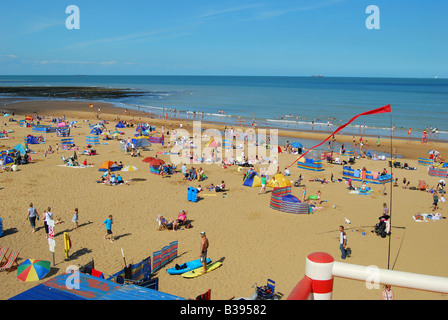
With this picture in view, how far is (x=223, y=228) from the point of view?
44.3ft

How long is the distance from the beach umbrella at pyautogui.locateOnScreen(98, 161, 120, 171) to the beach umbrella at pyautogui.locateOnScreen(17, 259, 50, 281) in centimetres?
1099

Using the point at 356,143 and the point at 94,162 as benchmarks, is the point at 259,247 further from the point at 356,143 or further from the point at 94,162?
the point at 356,143

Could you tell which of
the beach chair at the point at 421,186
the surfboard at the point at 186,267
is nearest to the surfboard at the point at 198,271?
the surfboard at the point at 186,267

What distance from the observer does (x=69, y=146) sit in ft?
88.3

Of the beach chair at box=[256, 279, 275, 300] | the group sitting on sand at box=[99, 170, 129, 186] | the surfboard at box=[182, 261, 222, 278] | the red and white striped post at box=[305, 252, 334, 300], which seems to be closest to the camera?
the red and white striped post at box=[305, 252, 334, 300]

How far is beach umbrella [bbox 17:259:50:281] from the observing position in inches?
Result: 365

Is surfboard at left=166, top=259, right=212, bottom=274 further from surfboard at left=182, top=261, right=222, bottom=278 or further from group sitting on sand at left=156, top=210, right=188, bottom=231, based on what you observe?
group sitting on sand at left=156, top=210, right=188, bottom=231

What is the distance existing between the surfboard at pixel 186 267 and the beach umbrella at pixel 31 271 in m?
3.29

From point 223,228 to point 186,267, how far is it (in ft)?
11.9

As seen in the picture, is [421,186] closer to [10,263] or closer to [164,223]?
[164,223]

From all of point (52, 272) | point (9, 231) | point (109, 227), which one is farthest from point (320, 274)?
point (9, 231)

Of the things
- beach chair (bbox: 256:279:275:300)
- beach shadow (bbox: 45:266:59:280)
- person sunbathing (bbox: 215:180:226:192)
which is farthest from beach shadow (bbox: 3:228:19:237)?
beach chair (bbox: 256:279:275:300)

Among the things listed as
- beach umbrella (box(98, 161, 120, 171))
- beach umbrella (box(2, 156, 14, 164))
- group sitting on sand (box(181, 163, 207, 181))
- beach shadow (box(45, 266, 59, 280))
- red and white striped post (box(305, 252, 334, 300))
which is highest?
red and white striped post (box(305, 252, 334, 300))
